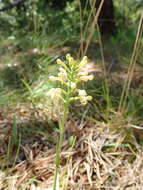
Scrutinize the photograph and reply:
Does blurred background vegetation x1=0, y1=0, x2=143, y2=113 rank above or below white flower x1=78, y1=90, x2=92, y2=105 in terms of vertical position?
above

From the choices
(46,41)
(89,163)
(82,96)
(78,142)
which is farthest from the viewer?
(46,41)

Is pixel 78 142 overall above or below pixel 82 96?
below

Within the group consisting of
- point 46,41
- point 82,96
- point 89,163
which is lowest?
point 89,163

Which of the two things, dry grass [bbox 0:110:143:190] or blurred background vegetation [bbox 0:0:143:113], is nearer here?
dry grass [bbox 0:110:143:190]

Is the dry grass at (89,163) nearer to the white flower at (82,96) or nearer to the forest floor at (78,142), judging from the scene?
the forest floor at (78,142)

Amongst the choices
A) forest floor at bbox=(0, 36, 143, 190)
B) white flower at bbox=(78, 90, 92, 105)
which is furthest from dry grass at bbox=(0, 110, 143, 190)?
white flower at bbox=(78, 90, 92, 105)

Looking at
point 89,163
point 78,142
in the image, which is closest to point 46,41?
point 78,142

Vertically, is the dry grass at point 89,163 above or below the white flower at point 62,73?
below

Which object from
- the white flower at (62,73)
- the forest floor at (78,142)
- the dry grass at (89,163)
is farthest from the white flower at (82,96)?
the dry grass at (89,163)

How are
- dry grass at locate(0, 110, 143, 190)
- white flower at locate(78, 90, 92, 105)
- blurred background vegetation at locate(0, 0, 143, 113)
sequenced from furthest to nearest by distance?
blurred background vegetation at locate(0, 0, 143, 113), dry grass at locate(0, 110, 143, 190), white flower at locate(78, 90, 92, 105)

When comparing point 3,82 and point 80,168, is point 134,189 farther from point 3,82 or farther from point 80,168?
point 3,82

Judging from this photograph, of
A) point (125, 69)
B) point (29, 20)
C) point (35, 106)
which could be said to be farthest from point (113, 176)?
point (29, 20)

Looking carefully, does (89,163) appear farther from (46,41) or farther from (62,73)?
(46,41)

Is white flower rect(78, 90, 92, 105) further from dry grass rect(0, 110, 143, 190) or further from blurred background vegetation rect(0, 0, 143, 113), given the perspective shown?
blurred background vegetation rect(0, 0, 143, 113)
